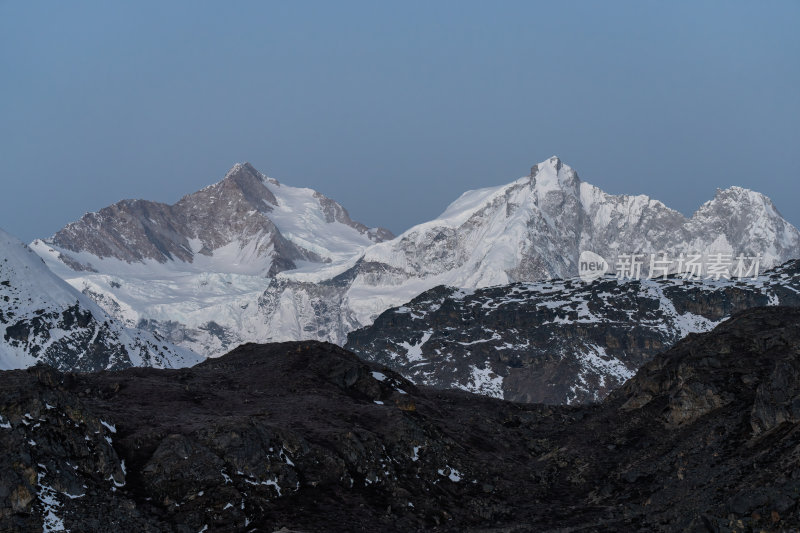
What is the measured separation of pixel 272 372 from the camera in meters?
87.6

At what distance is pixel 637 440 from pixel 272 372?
35.1 m

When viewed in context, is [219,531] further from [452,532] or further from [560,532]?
[560,532]

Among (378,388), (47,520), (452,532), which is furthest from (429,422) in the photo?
(47,520)

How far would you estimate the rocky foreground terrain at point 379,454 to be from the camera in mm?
51406

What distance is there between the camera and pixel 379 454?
65.9 m

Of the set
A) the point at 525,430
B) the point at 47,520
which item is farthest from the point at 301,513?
the point at 525,430

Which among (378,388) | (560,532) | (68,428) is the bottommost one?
(560,532)

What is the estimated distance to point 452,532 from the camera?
56.1 metres

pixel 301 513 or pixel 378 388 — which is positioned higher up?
pixel 378 388

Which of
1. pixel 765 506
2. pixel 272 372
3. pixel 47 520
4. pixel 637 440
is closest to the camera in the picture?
pixel 765 506

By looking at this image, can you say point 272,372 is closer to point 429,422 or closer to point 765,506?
point 429,422

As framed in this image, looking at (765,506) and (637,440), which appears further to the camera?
(637,440)

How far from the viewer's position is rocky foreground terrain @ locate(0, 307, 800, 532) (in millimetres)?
51406

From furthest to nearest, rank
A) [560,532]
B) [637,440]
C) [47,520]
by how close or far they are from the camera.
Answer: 1. [637,440]
2. [560,532]
3. [47,520]
